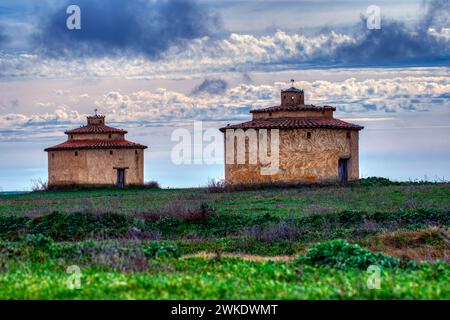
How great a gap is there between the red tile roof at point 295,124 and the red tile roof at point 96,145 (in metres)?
11.0

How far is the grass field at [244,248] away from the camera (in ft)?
32.2

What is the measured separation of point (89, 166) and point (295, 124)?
17484 mm

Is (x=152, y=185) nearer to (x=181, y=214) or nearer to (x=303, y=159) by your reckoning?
(x=303, y=159)

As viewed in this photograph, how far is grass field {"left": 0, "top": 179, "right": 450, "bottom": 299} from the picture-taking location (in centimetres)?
983

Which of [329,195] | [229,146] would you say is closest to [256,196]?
[329,195]

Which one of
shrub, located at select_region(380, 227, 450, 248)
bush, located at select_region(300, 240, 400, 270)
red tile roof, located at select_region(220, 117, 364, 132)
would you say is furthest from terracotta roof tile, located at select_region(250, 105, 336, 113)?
bush, located at select_region(300, 240, 400, 270)

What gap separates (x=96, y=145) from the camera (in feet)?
185

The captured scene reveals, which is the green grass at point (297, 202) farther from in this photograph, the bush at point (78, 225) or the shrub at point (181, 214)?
the bush at point (78, 225)

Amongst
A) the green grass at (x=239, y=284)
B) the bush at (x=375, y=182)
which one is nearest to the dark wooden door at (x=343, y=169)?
the bush at (x=375, y=182)

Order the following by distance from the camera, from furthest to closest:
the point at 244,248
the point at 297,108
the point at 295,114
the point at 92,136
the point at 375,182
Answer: the point at 92,136, the point at 295,114, the point at 297,108, the point at 375,182, the point at 244,248

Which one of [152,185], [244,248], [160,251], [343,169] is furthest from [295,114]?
[160,251]

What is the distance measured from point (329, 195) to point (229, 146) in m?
13.7
